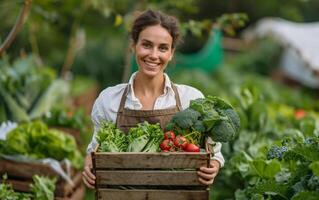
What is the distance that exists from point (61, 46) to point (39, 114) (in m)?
9.75

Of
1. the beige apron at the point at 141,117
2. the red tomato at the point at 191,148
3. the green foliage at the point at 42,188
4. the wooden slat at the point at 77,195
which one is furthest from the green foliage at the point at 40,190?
the red tomato at the point at 191,148

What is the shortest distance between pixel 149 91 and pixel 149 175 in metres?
0.71

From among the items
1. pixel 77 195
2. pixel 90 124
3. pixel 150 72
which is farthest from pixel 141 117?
pixel 90 124

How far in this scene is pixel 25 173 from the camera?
211 inches

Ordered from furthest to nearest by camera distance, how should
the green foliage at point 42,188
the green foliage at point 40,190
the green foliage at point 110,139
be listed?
the green foliage at point 42,188, the green foliage at point 40,190, the green foliage at point 110,139

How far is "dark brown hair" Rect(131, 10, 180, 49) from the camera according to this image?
12.7ft

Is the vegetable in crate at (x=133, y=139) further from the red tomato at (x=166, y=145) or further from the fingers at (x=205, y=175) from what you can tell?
the fingers at (x=205, y=175)

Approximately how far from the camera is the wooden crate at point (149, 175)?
3.40 metres

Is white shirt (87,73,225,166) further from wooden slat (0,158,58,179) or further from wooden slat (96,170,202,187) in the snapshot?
wooden slat (0,158,58,179)

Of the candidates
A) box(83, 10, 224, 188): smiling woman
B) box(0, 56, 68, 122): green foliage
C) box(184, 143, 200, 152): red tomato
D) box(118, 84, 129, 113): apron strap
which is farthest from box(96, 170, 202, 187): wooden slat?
box(0, 56, 68, 122): green foliage

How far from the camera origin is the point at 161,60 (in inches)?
152

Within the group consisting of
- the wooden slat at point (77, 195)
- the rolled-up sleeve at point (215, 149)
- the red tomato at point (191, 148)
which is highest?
the red tomato at point (191, 148)

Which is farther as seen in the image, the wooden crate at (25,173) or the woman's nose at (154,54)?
the wooden crate at (25,173)

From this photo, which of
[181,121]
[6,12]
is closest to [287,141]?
[181,121]
